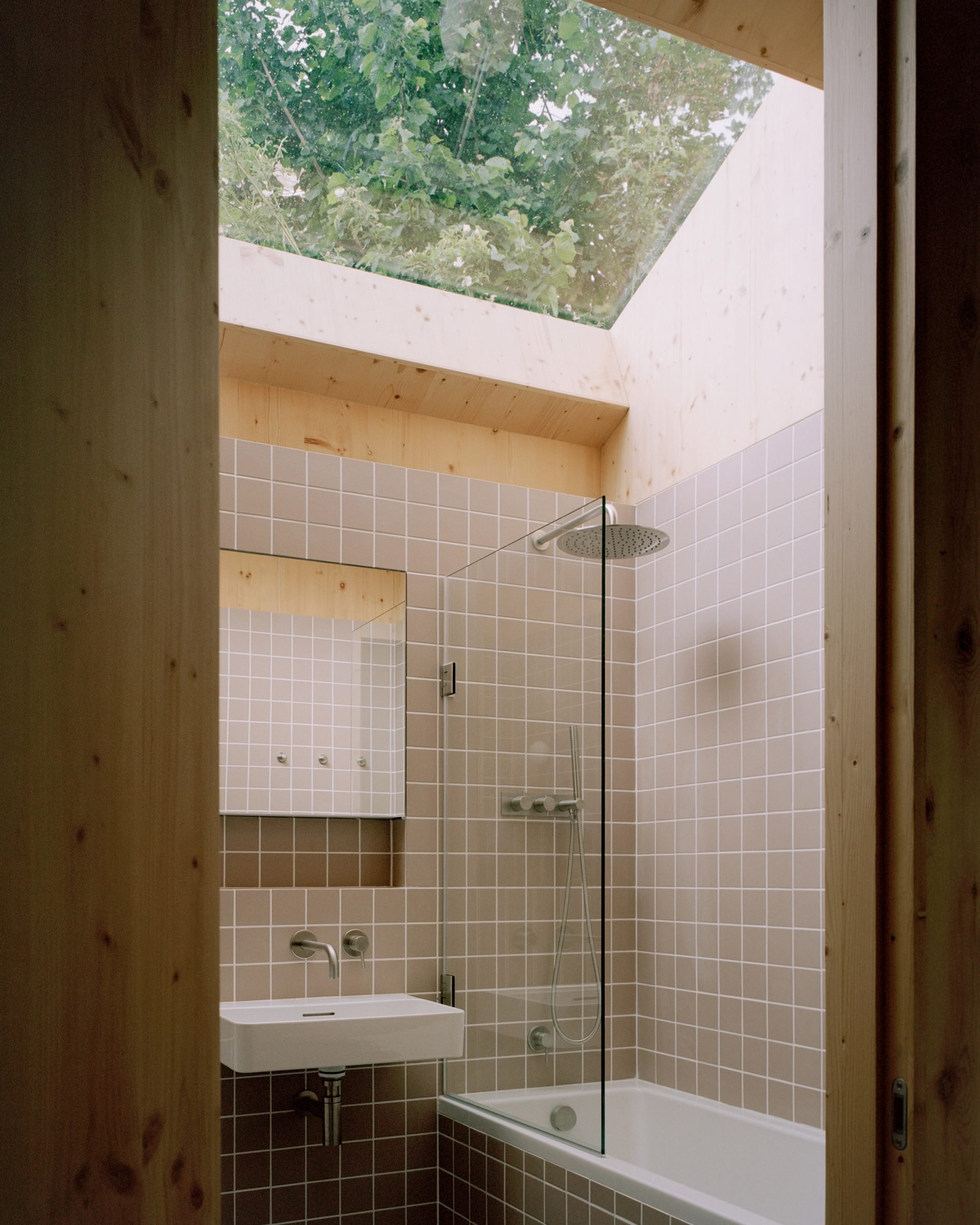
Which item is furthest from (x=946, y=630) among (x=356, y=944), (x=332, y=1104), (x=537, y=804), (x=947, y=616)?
(x=356, y=944)

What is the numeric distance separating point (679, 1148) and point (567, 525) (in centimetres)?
189

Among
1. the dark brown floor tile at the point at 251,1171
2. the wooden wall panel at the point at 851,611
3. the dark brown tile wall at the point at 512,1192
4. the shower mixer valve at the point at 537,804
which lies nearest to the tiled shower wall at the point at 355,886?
the dark brown floor tile at the point at 251,1171

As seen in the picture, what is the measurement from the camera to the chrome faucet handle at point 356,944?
3299 mm

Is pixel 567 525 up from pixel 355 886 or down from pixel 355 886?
up

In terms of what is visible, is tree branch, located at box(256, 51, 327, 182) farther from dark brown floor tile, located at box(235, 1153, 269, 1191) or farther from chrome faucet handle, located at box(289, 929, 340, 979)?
dark brown floor tile, located at box(235, 1153, 269, 1191)

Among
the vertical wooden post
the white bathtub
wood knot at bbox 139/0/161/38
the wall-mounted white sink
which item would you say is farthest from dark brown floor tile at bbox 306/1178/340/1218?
wood knot at bbox 139/0/161/38

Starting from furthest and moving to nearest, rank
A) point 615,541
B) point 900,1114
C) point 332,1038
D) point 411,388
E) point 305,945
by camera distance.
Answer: point 411,388, point 305,945, point 615,541, point 332,1038, point 900,1114

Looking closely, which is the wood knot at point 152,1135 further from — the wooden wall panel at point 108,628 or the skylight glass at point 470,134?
the skylight glass at point 470,134

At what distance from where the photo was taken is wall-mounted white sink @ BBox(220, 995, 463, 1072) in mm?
2656

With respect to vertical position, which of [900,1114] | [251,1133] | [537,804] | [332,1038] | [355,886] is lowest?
[251,1133]

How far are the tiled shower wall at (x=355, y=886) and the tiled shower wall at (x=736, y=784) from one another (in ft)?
0.80

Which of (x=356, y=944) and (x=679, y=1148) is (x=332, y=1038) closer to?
(x=356, y=944)

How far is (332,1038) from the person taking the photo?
272cm

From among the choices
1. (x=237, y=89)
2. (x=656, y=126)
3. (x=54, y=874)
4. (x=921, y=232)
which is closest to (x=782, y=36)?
(x=921, y=232)
